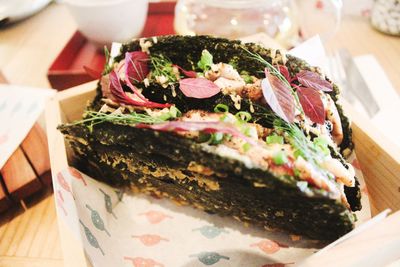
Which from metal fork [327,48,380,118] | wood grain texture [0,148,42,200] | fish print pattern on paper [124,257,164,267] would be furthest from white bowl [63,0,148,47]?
fish print pattern on paper [124,257,164,267]

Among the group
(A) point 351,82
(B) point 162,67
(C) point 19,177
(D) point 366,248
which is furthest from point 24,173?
(A) point 351,82

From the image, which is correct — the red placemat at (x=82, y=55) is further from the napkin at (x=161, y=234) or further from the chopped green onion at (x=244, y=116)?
the chopped green onion at (x=244, y=116)

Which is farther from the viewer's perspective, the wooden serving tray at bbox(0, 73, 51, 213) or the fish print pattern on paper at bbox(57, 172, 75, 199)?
the wooden serving tray at bbox(0, 73, 51, 213)

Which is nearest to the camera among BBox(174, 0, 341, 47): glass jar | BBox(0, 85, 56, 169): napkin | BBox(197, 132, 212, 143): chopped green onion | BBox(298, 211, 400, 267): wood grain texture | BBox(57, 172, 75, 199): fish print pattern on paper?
BBox(298, 211, 400, 267): wood grain texture

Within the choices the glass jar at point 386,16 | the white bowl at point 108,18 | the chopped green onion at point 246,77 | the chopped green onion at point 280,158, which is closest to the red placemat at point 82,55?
the white bowl at point 108,18

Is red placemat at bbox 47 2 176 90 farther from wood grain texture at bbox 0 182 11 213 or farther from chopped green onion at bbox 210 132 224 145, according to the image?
chopped green onion at bbox 210 132 224 145

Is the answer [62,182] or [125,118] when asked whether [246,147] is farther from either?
[62,182]
